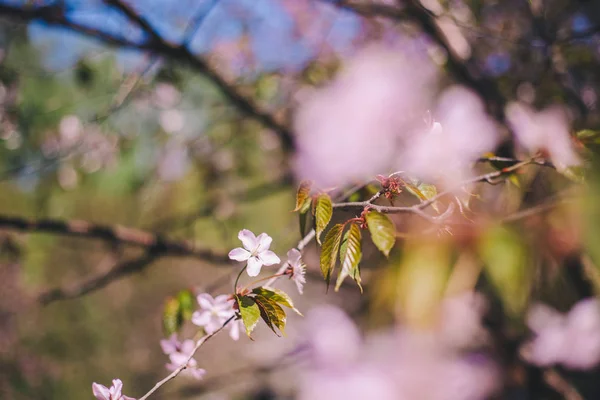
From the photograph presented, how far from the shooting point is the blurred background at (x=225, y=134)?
1.03 m

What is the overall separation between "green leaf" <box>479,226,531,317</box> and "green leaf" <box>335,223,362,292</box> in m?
0.13

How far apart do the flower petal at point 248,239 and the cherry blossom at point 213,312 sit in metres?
0.11

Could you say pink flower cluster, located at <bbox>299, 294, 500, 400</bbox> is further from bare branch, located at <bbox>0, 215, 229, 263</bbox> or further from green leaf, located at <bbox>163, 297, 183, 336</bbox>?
bare branch, located at <bbox>0, 215, 229, 263</bbox>

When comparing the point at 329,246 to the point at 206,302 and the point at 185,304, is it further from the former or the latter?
the point at 185,304

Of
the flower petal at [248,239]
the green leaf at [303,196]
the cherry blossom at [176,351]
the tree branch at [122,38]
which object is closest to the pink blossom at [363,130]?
the green leaf at [303,196]

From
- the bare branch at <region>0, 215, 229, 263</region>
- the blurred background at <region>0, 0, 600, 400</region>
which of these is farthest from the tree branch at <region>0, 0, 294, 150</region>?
the bare branch at <region>0, 215, 229, 263</region>

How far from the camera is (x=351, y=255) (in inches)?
17.3

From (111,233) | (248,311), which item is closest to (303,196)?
(248,311)

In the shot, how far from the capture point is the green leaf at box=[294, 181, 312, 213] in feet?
1.69

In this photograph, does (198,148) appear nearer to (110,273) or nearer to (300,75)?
(300,75)

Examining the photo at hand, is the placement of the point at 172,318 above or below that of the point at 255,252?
below

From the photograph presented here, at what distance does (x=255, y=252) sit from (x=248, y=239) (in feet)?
0.08

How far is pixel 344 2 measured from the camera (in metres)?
1.07

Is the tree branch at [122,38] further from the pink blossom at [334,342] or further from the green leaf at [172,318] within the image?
the pink blossom at [334,342]
